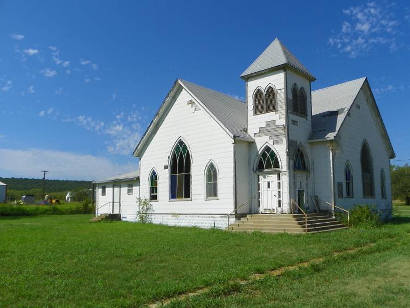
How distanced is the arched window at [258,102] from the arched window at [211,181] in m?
3.91

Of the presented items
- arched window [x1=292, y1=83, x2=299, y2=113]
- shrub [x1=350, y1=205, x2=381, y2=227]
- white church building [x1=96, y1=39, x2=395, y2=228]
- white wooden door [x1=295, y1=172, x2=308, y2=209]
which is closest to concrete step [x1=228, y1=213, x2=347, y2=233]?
shrub [x1=350, y1=205, x2=381, y2=227]

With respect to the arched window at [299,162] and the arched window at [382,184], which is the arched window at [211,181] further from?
the arched window at [382,184]

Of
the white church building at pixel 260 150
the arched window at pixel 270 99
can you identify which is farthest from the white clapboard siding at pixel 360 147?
the arched window at pixel 270 99

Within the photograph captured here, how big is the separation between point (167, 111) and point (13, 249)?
13873 millimetres

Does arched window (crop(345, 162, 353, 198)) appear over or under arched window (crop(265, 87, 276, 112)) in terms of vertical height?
under

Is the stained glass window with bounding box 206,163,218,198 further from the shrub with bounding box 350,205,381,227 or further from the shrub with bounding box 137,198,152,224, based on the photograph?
the shrub with bounding box 350,205,381,227

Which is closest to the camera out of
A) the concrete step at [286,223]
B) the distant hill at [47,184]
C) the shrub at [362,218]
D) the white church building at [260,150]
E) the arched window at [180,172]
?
the concrete step at [286,223]

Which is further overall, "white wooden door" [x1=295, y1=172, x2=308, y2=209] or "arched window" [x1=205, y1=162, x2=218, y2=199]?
"arched window" [x1=205, y1=162, x2=218, y2=199]

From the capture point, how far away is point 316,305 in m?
6.62

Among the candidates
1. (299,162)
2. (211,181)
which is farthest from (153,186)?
(299,162)

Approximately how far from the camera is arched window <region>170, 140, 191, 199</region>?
2323 cm

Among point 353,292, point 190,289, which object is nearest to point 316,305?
point 353,292

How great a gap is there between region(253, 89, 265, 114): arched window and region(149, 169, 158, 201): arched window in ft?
25.9

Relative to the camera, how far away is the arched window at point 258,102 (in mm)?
21734
